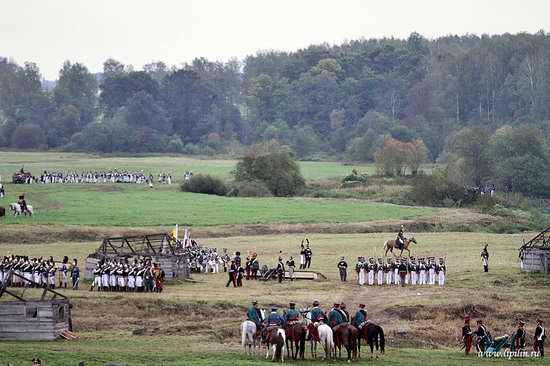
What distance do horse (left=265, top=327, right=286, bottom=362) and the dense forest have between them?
110 m

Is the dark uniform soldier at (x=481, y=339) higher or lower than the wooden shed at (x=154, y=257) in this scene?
lower

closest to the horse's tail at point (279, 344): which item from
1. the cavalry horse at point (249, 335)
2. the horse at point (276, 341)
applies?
the horse at point (276, 341)

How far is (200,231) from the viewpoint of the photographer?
6812 centimetres

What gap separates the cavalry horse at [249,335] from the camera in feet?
108

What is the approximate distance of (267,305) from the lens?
42.1 m

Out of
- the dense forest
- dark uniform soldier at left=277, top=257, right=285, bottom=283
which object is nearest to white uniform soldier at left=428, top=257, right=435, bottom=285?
dark uniform soldier at left=277, top=257, right=285, bottom=283

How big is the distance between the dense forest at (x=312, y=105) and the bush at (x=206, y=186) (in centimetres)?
4981

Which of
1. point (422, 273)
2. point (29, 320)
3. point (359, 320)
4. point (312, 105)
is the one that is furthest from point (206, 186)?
point (312, 105)

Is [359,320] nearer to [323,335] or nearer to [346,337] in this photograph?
[346,337]

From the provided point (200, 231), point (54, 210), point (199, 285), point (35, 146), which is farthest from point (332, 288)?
point (35, 146)

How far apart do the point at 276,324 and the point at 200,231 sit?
3606 cm

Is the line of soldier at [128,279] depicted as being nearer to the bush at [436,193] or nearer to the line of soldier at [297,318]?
the line of soldier at [297,318]

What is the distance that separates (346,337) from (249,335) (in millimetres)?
3004

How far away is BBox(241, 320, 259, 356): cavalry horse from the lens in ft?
108
